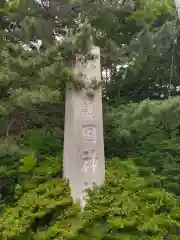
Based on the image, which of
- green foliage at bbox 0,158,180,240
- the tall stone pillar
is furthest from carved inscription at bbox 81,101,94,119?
green foliage at bbox 0,158,180,240

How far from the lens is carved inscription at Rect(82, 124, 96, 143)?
4.13 metres

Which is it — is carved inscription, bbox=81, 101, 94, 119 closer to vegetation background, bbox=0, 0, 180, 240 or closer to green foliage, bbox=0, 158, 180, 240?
vegetation background, bbox=0, 0, 180, 240

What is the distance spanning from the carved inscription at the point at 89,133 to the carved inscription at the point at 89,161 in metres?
0.15

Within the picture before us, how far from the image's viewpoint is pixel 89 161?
408 cm

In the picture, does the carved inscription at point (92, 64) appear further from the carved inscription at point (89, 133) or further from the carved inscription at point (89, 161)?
the carved inscription at point (89, 161)

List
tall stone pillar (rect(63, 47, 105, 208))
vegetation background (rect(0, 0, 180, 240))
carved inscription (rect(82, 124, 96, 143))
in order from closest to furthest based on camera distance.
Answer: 1. vegetation background (rect(0, 0, 180, 240))
2. tall stone pillar (rect(63, 47, 105, 208))
3. carved inscription (rect(82, 124, 96, 143))

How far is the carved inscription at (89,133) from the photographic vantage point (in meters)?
4.13

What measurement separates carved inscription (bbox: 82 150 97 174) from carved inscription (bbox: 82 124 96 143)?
15 centimetres

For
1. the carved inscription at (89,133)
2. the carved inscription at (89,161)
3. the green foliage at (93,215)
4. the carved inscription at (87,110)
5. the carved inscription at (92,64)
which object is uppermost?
the carved inscription at (92,64)

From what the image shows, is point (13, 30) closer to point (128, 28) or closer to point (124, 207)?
point (128, 28)

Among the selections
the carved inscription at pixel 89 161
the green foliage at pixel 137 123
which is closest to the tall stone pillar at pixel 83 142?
the carved inscription at pixel 89 161

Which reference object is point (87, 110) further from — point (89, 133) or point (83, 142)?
point (83, 142)

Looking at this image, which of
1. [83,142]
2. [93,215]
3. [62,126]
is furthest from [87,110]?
[93,215]

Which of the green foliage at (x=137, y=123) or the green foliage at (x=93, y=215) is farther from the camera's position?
the green foliage at (x=137, y=123)
